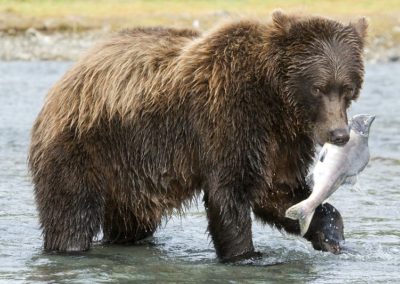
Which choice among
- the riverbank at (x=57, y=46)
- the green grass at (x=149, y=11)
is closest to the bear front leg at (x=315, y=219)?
the riverbank at (x=57, y=46)

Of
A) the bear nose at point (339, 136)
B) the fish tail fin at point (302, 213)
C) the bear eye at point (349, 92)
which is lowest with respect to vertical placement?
the fish tail fin at point (302, 213)

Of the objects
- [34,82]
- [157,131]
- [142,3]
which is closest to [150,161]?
[157,131]

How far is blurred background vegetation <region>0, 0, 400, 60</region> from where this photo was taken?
1181 inches

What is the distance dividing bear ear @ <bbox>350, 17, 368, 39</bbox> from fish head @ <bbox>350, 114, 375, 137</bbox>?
0.54 metres

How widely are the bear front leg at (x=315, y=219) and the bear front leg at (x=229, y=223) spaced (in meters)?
0.39

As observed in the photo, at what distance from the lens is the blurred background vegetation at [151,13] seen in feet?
98.4

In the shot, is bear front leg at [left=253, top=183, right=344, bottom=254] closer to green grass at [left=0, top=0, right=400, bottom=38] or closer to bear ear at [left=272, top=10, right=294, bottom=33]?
bear ear at [left=272, top=10, right=294, bottom=33]

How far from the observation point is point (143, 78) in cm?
778

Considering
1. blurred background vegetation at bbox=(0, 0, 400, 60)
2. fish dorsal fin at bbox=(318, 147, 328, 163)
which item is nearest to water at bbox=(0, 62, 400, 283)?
fish dorsal fin at bbox=(318, 147, 328, 163)

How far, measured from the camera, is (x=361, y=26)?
755 cm

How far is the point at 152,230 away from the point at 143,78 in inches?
54.6

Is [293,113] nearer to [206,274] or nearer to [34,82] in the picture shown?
[206,274]

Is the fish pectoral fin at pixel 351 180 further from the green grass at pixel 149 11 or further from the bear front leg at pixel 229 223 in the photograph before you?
the green grass at pixel 149 11

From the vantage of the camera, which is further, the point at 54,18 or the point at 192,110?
the point at 54,18
